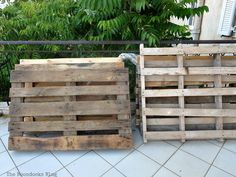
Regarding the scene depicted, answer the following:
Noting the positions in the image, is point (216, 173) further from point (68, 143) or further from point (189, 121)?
point (68, 143)

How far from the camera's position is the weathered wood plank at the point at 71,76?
81.8 inches

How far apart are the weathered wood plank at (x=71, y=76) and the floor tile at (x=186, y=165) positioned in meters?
0.88

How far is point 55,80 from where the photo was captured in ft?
6.85

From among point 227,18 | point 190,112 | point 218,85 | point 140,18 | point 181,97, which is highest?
point 227,18

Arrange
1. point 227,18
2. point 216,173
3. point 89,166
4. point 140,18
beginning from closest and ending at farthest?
1. point 216,173
2. point 89,166
3. point 140,18
4. point 227,18

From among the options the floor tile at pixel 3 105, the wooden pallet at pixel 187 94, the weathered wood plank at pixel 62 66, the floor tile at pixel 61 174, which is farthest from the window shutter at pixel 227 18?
the floor tile at pixel 3 105

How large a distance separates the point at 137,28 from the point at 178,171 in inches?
63.9

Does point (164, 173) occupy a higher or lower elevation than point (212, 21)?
lower

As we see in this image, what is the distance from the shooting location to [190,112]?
2.13 metres

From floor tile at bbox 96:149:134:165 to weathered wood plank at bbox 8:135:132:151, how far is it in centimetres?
5

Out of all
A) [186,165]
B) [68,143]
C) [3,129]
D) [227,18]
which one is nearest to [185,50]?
[186,165]

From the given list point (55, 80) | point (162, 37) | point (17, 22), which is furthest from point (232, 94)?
point (17, 22)

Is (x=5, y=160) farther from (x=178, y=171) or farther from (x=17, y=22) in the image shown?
(x=17, y=22)

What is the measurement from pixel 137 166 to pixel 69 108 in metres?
0.83
